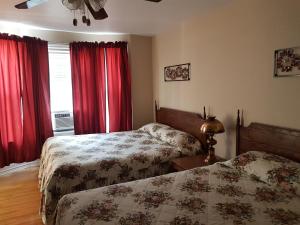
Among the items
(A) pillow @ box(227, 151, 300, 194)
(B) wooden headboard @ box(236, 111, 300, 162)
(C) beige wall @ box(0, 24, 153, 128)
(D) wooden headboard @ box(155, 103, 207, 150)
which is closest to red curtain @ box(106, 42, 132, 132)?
(C) beige wall @ box(0, 24, 153, 128)

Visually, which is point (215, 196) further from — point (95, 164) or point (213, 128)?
point (95, 164)

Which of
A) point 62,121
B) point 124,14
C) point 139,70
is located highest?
point 124,14

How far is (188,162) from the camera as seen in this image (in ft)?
8.71

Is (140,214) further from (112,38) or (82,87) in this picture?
(112,38)

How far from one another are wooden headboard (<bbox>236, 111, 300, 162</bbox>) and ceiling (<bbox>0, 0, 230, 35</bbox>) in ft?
4.67

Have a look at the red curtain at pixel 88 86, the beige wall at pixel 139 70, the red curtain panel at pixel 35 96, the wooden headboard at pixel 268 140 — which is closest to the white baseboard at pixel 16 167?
the red curtain panel at pixel 35 96

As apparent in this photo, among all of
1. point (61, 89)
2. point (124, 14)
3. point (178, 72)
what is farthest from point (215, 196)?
point (61, 89)

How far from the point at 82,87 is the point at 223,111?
2520mm

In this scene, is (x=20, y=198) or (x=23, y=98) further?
(x=23, y=98)

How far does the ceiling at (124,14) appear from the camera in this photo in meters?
2.65

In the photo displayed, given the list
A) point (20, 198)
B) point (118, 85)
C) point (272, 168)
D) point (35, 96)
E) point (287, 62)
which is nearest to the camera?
point (272, 168)

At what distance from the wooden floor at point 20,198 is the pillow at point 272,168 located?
2.14 metres

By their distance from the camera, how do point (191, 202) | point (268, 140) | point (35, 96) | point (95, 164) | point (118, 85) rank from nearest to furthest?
point (191, 202) < point (268, 140) < point (95, 164) < point (35, 96) < point (118, 85)

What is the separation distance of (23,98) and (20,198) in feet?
5.03
